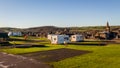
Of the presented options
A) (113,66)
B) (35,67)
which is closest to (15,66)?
(35,67)

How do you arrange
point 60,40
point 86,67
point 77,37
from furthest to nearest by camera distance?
point 77,37 < point 60,40 < point 86,67

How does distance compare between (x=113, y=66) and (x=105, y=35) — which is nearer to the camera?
(x=113, y=66)

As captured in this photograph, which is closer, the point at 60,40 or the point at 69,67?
the point at 69,67

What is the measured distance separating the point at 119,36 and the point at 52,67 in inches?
2577

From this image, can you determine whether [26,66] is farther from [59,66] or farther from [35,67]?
[59,66]

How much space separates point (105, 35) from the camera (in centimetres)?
8031

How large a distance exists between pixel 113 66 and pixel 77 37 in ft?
156

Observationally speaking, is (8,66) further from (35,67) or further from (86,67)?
(86,67)

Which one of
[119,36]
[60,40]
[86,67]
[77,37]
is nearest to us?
[86,67]

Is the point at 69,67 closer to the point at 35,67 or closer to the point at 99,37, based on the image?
the point at 35,67

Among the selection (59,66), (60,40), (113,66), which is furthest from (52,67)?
(60,40)

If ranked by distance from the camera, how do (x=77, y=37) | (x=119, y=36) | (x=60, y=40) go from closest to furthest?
(x=60, y=40) < (x=77, y=37) < (x=119, y=36)

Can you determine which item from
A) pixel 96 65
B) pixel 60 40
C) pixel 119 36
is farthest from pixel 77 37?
pixel 96 65

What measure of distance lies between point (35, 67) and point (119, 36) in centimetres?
6650
